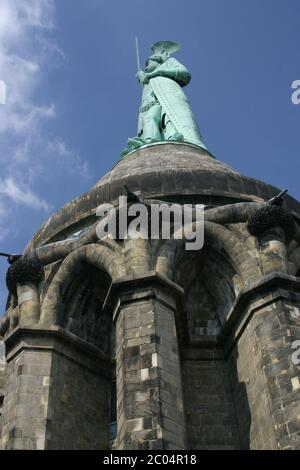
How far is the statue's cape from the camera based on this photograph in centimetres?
2030

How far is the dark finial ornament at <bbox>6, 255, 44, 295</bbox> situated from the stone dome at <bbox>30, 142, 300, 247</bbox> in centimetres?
186

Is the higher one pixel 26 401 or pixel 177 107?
pixel 177 107

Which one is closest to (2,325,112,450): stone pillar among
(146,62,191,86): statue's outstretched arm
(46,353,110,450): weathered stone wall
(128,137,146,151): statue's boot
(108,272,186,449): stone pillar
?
(46,353,110,450): weathered stone wall

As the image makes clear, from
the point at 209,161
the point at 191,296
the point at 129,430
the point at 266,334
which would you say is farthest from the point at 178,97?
the point at 129,430

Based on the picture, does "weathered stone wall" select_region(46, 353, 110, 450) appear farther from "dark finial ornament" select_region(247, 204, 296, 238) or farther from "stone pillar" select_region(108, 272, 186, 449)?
"dark finial ornament" select_region(247, 204, 296, 238)

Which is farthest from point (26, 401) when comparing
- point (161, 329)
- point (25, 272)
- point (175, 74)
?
point (175, 74)

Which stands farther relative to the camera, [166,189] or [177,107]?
[177,107]

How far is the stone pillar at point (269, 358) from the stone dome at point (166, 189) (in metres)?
3.19

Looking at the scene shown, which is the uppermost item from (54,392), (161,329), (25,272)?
(25,272)

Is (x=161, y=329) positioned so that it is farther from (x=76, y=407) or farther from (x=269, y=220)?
(x=269, y=220)

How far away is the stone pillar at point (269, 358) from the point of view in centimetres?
939

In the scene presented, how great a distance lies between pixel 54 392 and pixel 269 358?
3502 millimetres

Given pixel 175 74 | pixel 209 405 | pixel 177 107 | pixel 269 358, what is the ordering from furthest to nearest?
pixel 175 74
pixel 177 107
pixel 209 405
pixel 269 358

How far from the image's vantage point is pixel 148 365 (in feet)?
31.3
